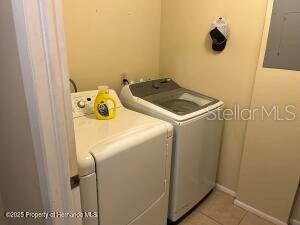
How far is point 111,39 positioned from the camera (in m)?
1.91

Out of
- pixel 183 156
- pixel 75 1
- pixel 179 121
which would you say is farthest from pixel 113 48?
pixel 183 156

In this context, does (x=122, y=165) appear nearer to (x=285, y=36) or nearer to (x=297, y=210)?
(x=285, y=36)

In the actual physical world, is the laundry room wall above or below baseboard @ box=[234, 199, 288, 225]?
above

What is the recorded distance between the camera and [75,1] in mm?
1613

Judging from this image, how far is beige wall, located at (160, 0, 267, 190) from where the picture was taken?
1.74m

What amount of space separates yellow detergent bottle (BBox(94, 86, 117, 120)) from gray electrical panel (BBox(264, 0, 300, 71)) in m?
1.15

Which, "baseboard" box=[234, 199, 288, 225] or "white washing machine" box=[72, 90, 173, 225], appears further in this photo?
"baseboard" box=[234, 199, 288, 225]

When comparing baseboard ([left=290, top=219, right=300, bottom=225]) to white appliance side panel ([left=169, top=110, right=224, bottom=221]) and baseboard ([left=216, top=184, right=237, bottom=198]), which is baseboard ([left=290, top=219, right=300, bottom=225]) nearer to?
baseboard ([left=216, top=184, right=237, bottom=198])

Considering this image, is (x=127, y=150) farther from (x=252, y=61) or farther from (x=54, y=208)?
(x=252, y=61)

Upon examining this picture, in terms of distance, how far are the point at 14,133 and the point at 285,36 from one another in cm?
166

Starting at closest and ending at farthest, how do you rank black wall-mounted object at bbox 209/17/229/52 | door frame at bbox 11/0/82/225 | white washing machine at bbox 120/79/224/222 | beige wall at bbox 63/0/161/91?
door frame at bbox 11/0/82/225
white washing machine at bbox 120/79/224/222
beige wall at bbox 63/0/161/91
black wall-mounted object at bbox 209/17/229/52

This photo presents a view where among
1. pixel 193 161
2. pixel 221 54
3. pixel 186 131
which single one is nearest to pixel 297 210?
pixel 193 161

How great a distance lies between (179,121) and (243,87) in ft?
2.33

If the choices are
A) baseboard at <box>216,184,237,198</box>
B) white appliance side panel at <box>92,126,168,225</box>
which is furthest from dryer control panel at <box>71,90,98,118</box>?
baseboard at <box>216,184,237,198</box>
